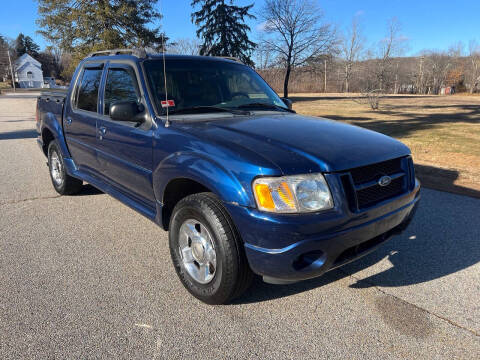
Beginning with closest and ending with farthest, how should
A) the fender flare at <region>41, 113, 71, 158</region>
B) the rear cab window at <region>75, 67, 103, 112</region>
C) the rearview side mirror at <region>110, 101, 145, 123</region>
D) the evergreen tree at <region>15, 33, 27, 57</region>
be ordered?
1. the rearview side mirror at <region>110, 101, 145, 123</region>
2. the rear cab window at <region>75, 67, 103, 112</region>
3. the fender flare at <region>41, 113, 71, 158</region>
4. the evergreen tree at <region>15, 33, 27, 57</region>

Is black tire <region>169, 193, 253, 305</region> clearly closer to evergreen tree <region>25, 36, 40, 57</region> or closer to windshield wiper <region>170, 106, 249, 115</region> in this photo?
windshield wiper <region>170, 106, 249, 115</region>

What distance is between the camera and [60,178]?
17.5 ft

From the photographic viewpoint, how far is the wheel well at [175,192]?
114 inches

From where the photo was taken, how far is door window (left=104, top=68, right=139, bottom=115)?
3423 millimetres

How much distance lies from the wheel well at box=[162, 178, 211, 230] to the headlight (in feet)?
2.29

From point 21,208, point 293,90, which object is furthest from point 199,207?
point 293,90

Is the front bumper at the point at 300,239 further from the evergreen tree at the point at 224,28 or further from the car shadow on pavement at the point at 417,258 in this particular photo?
the evergreen tree at the point at 224,28

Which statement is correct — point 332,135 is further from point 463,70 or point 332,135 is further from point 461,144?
point 463,70

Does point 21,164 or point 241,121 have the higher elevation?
point 241,121

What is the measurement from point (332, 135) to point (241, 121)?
762 mm

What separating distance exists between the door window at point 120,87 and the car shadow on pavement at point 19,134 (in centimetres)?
900

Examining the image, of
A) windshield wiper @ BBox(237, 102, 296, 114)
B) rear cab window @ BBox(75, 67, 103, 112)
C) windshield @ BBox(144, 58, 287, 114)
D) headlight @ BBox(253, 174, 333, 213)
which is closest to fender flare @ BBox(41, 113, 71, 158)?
rear cab window @ BBox(75, 67, 103, 112)

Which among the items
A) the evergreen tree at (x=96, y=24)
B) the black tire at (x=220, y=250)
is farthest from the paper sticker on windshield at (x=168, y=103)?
the evergreen tree at (x=96, y=24)

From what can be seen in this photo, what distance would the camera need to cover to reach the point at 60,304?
2734mm
